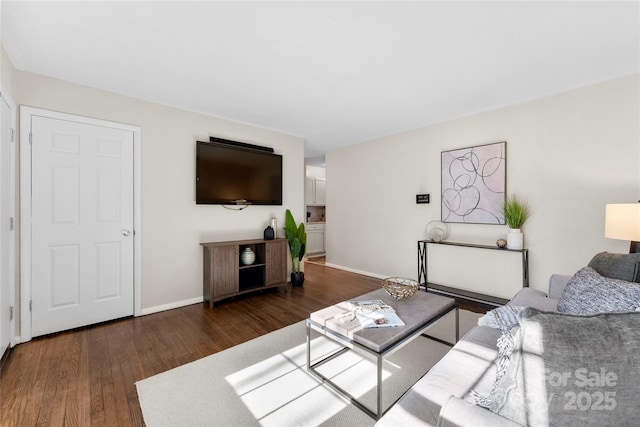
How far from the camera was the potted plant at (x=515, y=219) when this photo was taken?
9.76 ft

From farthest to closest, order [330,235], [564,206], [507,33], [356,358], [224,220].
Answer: [330,235], [224,220], [564,206], [356,358], [507,33]

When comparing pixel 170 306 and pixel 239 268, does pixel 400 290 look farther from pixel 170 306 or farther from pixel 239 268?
pixel 170 306

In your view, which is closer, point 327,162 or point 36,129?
point 36,129

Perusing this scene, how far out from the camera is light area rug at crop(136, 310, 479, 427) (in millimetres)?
1486

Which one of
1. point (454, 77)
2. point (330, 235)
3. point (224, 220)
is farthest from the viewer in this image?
point (330, 235)

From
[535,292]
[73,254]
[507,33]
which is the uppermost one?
[507,33]

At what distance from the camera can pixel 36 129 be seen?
2396mm

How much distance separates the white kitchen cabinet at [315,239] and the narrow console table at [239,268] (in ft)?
9.12

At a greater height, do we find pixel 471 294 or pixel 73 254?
pixel 73 254

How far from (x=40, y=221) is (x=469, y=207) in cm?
462

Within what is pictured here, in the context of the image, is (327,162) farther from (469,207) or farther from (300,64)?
(300,64)

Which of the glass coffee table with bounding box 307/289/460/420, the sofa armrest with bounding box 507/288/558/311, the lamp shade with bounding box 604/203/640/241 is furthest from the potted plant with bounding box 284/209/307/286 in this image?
the lamp shade with bounding box 604/203/640/241

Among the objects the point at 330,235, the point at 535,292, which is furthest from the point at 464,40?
the point at 330,235

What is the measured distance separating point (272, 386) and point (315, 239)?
5096 millimetres
